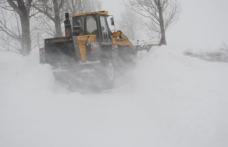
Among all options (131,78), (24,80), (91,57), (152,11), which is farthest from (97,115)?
(152,11)

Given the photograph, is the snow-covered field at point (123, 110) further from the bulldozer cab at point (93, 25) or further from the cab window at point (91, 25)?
the cab window at point (91, 25)

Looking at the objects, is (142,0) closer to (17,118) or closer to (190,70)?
(190,70)

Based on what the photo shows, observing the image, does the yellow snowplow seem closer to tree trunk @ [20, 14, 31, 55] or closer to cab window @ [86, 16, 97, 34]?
cab window @ [86, 16, 97, 34]

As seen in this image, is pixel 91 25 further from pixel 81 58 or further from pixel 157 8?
pixel 157 8

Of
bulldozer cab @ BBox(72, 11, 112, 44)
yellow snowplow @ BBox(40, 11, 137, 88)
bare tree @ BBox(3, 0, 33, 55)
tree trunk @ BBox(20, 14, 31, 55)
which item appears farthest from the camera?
tree trunk @ BBox(20, 14, 31, 55)

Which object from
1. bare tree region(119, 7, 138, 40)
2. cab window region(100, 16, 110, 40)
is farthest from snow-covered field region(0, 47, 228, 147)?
bare tree region(119, 7, 138, 40)

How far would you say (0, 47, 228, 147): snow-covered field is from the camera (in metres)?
4.52

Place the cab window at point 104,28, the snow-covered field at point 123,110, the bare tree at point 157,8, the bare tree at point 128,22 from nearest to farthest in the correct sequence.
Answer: the snow-covered field at point 123,110
the cab window at point 104,28
the bare tree at point 157,8
the bare tree at point 128,22

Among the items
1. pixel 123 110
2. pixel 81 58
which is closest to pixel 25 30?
pixel 81 58

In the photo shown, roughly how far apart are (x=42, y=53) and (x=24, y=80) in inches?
40.8

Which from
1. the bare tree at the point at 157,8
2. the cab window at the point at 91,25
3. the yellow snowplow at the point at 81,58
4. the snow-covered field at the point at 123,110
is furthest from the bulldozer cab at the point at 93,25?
the bare tree at the point at 157,8

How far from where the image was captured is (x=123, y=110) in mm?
6008

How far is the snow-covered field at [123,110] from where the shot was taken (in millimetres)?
4523

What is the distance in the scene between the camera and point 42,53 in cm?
830
